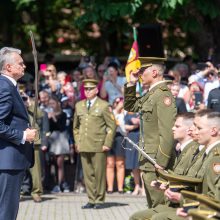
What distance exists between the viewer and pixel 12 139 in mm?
8281

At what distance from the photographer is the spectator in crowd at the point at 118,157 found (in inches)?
595

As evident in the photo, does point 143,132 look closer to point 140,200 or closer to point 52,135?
point 140,200

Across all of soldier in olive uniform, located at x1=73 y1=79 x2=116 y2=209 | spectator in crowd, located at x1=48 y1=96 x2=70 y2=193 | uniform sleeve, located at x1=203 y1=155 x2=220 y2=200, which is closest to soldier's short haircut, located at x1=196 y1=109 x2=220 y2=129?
uniform sleeve, located at x1=203 y1=155 x2=220 y2=200

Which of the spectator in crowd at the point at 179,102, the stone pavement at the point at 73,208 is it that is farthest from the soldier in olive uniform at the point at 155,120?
the spectator in crowd at the point at 179,102

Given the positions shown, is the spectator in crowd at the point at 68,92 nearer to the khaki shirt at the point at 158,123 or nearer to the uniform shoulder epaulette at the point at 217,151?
the khaki shirt at the point at 158,123

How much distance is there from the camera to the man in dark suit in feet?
27.2

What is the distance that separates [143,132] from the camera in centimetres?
956

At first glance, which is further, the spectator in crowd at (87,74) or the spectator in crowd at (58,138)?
the spectator in crowd at (87,74)

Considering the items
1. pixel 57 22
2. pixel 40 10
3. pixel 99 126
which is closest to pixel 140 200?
pixel 99 126

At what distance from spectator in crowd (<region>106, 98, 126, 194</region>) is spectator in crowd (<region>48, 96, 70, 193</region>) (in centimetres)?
82

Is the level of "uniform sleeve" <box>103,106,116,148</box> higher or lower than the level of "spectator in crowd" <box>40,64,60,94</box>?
lower

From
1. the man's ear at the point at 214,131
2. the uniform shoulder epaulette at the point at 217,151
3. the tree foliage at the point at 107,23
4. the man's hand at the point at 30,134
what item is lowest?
the uniform shoulder epaulette at the point at 217,151

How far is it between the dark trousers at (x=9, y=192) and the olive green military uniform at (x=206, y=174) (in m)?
1.36

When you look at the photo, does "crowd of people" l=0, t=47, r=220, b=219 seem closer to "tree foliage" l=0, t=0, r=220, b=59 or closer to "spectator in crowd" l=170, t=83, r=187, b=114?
"spectator in crowd" l=170, t=83, r=187, b=114
